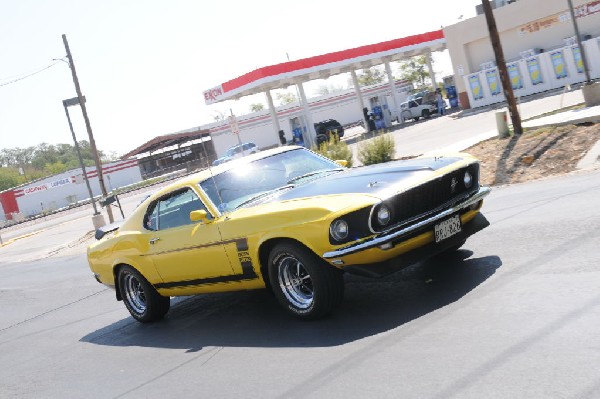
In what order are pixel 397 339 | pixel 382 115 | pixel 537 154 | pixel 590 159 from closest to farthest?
pixel 397 339 < pixel 590 159 < pixel 537 154 < pixel 382 115

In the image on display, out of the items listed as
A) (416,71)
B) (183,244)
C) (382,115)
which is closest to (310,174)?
(183,244)

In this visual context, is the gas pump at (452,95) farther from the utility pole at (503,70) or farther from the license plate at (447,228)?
the license plate at (447,228)

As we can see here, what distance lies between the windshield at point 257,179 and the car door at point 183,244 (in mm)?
210

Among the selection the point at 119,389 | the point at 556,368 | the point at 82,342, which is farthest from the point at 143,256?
the point at 556,368

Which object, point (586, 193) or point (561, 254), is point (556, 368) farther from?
point (586, 193)

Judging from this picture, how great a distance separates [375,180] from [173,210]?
236 cm

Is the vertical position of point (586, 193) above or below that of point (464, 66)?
below

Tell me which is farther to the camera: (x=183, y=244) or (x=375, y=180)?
(x=183, y=244)

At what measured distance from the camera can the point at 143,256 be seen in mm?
8039

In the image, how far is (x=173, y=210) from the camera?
25.2ft

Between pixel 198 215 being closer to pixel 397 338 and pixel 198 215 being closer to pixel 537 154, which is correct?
pixel 397 338

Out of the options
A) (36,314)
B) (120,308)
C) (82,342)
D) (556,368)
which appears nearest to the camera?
(556,368)

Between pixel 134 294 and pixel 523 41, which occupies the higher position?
pixel 523 41

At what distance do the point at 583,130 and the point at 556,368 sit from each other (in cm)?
1223
